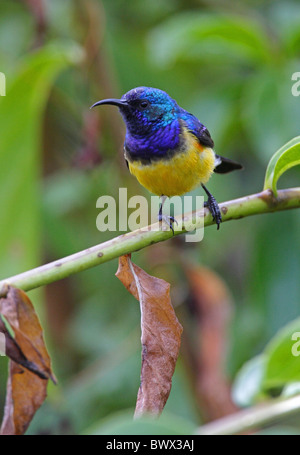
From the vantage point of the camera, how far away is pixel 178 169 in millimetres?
1969

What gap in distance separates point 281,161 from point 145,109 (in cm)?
59

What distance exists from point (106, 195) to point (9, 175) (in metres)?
0.78

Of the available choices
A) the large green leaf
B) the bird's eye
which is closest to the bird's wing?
the bird's eye

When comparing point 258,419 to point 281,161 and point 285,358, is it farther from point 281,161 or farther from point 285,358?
point 281,161

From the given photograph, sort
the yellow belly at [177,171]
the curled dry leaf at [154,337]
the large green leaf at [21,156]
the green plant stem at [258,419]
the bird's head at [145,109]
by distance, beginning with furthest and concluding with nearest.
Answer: the large green leaf at [21,156], the yellow belly at [177,171], the bird's head at [145,109], the green plant stem at [258,419], the curled dry leaf at [154,337]

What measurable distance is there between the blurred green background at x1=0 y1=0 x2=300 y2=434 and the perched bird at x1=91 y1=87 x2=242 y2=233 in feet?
1.49

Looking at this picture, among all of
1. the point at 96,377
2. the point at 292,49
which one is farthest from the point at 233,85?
Answer: the point at 96,377

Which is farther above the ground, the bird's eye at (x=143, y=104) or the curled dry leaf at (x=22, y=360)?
the bird's eye at (x=143, y=104)

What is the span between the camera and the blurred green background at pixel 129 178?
2.45 meters

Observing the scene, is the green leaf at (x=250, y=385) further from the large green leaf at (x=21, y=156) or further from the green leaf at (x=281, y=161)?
the large green leaf at (x=21, y=156)

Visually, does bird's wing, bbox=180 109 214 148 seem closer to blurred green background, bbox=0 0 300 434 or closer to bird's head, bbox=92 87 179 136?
bird's head, bbox=92 87 179 136

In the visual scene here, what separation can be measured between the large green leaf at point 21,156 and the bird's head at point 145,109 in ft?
1.48

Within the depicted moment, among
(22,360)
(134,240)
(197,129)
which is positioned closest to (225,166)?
(197,129)

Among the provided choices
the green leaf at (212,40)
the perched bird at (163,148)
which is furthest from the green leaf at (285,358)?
the green leaf at (212,40)
